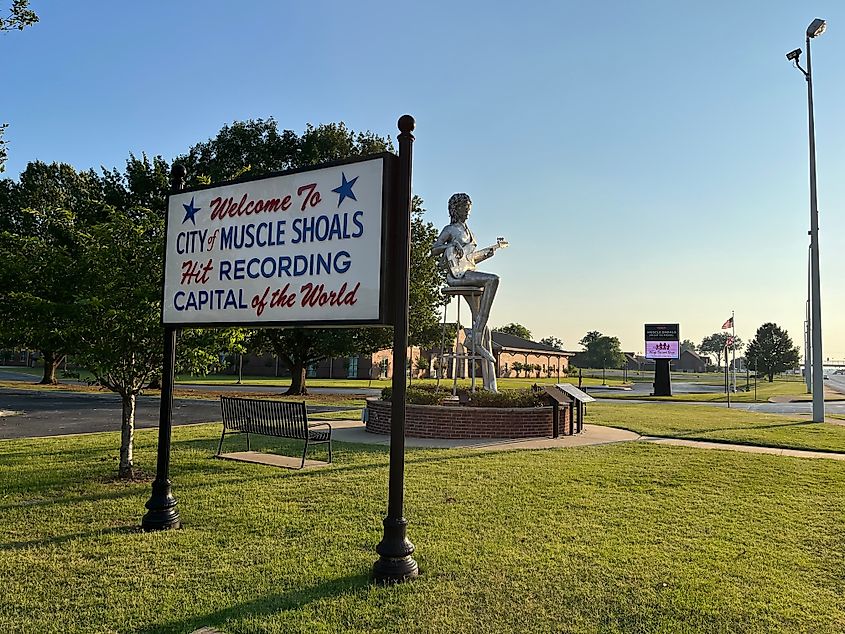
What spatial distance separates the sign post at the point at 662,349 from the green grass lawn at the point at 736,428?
64.1ft

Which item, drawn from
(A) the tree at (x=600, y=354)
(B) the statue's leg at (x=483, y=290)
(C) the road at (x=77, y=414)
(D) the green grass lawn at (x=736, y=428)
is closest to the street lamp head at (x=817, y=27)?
(D) the green grass lawn at (x=736, y=428)

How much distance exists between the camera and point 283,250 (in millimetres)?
5578

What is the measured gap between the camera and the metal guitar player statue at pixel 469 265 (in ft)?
47.4

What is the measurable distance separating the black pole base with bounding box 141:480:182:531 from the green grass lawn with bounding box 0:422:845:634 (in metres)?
0.15

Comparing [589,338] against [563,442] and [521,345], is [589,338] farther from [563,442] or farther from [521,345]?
[563,442]

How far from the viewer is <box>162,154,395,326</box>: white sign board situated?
5070 mm

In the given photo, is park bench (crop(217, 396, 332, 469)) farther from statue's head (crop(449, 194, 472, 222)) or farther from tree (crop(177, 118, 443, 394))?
tree (crop(177, 118, 443, 394))

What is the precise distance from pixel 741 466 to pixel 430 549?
639cm

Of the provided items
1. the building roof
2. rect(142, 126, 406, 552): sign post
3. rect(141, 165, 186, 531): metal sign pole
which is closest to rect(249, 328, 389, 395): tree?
rect(141, 165, 186, 531): metal sign pole

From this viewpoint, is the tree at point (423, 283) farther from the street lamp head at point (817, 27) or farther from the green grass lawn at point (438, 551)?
the green grass lawn at point (438, 551)

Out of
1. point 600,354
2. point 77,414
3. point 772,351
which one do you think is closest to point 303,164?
point 77,414

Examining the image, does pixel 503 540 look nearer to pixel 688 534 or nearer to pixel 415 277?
pixel 688 534

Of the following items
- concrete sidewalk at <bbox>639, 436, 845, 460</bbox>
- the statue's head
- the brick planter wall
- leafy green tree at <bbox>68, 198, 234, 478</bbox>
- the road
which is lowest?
the road

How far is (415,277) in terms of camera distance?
28641 mm
